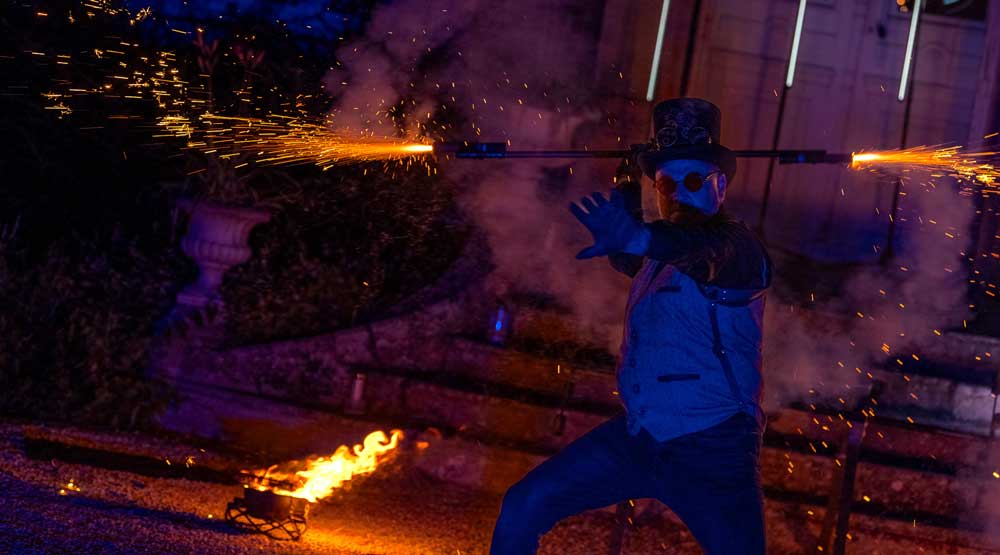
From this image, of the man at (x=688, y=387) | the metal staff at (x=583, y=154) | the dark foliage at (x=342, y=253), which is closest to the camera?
the man at (x=688, y=387)

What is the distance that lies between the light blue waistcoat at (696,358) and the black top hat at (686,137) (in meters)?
0.42

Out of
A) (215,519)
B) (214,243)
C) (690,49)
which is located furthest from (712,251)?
(690,49)

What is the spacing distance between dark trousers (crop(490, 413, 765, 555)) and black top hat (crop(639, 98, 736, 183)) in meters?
0.88

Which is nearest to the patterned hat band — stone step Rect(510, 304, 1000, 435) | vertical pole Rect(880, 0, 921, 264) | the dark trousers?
the dark trousers

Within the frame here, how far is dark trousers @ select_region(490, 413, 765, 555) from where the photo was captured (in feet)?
9.59

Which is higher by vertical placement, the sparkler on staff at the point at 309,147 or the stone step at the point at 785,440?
the sparkler on staff at the point at 309,147

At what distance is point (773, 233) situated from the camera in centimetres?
806

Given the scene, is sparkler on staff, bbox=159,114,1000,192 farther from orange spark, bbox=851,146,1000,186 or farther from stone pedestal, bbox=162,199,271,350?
stone pedestal, bbox=162,199,271,350

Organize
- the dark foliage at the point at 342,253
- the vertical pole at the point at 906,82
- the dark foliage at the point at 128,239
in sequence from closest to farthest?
the dark foliage at the point at 128,239
the dark foliage at the point at 342,253
the vertical pole at the point at 906,82

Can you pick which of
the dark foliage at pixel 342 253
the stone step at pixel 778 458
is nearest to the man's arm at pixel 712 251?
the stone step at pixel 778 458

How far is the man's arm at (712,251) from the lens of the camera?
2643 millimetres

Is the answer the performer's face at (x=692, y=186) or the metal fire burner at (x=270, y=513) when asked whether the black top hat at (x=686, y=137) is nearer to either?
the performer's face at (x=692, y=186)

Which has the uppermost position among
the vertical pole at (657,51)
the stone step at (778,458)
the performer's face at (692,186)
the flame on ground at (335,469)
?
the vertical pole at (657,51)

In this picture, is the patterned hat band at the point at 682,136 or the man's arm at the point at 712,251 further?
the patterned hat band at the point at 682,136
